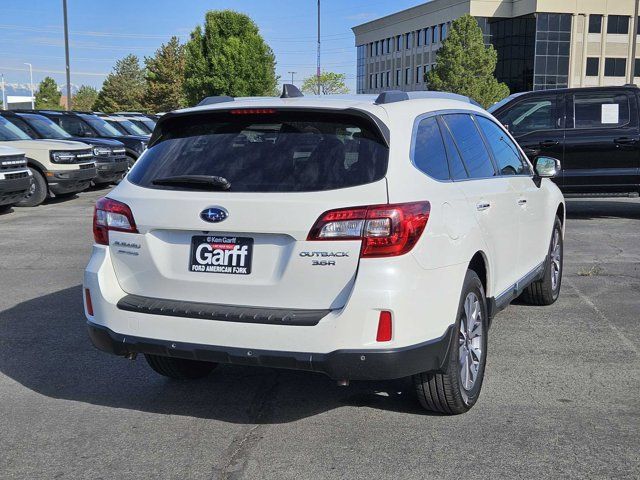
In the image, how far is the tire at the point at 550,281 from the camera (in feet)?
21.5

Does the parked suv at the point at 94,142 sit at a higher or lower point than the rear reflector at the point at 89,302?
higher

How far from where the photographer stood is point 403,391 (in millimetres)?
4613

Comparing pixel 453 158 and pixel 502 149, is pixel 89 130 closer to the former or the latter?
pixel 502 149

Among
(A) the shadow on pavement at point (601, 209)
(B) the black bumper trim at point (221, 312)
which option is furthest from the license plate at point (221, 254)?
(A) the shadow on pavement at point (601, 209)

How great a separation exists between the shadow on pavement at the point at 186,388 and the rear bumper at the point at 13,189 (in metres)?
8.05

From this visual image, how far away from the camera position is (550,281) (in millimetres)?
6633

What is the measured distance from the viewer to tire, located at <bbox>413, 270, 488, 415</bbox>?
4.02 metres

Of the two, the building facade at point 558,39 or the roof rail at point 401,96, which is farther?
the building facade at point 558,39

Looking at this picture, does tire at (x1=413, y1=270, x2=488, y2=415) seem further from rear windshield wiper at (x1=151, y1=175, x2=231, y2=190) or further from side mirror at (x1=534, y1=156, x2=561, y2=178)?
side mirror at (x1=534, y1=156, x2=561, y2=178)

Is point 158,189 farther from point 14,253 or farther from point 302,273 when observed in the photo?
point 14,253

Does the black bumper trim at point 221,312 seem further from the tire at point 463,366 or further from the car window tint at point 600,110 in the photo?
the car window tint at point 600,110

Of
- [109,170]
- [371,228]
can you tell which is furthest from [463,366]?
[109,170]

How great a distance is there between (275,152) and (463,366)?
5.16ft

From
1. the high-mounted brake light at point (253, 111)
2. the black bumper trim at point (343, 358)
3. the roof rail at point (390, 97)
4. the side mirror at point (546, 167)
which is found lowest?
Answer: the black bumper trim at point (343, 358)
